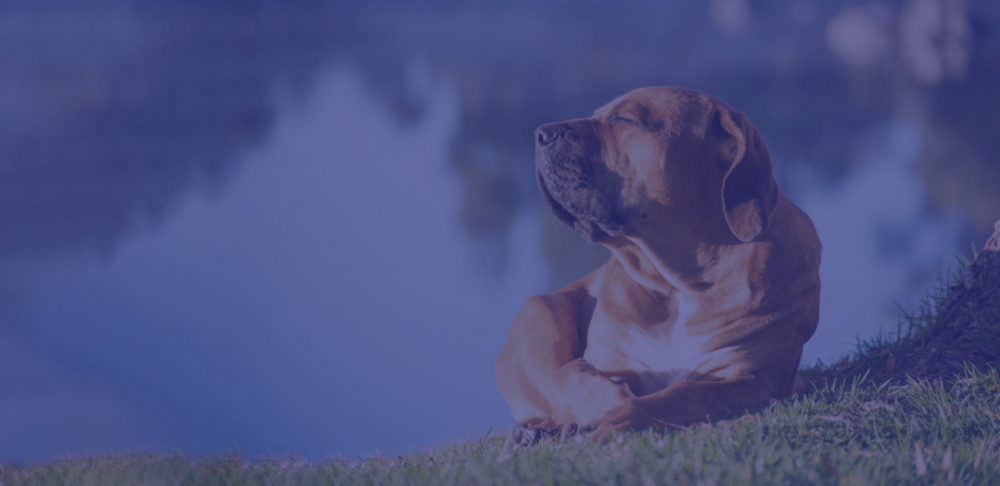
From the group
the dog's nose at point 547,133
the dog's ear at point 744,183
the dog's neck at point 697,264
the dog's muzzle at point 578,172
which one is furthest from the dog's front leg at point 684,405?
the dog's nose at point 547,133

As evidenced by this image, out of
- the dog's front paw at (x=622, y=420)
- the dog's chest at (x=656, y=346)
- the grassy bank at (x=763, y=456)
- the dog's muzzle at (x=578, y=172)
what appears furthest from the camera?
the dog's chest at (x=656, y=346)

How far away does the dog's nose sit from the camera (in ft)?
10.1

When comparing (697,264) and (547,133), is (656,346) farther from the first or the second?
(547,133)

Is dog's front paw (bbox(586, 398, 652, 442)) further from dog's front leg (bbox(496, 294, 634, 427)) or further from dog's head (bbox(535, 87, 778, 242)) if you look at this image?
dog's head (bbox(535, 87, 778, 242))

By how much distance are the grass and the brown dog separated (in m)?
0.25

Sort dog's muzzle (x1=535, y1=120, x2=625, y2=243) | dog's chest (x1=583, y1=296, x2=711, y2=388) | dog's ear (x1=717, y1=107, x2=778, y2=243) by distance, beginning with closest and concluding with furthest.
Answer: dog's ear (x1=717, y1=107, x2=778, y2=243)
dog's muzzle (x1=535, y1=120, x2=625, y2=243)
dog's chest (x1=583, y1=296, x2=711, y2=388)

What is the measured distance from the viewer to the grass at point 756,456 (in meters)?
1.97

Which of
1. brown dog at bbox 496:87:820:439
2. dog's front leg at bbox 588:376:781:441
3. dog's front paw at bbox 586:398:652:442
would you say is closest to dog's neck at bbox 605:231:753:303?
brown dog at bbox 496:87:820:439

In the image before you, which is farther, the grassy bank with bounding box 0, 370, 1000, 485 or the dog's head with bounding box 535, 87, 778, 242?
the dog's head with bounding box 535, 87, 778, 242

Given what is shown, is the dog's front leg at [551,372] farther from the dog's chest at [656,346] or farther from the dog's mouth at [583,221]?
the dog's mouth at [583,221]

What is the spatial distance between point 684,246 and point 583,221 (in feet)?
1.51

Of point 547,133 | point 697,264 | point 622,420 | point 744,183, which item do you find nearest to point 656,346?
point 697,264

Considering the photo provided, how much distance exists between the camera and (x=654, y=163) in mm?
3018

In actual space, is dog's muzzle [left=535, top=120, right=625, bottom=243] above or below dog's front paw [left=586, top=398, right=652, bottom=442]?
above
